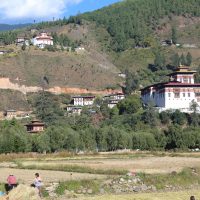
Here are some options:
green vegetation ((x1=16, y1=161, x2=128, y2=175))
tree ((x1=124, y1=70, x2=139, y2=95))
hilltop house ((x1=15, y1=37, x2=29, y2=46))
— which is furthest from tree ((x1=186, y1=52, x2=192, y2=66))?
green vegetation ((x1=16, y1=161, x2=128, y2=175))

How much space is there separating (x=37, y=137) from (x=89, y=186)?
49.0 m

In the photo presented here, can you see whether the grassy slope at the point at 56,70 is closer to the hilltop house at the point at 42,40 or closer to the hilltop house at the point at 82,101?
the hilltop house at the point at 42,40

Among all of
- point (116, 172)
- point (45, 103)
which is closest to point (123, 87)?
point (45, 103)

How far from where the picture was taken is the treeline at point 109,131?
82.8 meters

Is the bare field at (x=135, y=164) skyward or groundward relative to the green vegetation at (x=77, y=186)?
skyward

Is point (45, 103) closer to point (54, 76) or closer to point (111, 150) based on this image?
point (54, 76)

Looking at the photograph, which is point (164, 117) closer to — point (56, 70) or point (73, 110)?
point (73, 110)

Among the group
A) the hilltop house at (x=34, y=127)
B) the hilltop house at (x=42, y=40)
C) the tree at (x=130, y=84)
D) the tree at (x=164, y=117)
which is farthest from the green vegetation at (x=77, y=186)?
the hilltop house at (x=42, y=40)

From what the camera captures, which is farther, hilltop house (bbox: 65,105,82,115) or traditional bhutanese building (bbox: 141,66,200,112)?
hilltop house (bbox: 65,105,82,115)

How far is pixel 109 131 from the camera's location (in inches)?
3578

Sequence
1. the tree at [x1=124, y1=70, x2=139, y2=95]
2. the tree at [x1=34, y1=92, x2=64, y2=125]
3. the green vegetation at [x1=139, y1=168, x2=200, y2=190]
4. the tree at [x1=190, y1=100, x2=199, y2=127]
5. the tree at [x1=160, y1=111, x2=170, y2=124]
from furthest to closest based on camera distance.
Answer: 1. the tree at [x1=124, y1=70, x2=139, y2=95]
2. the tree at [x1=34, y1=92, x2=64, y2=125]
3. the tree at [x1=160, y1=111, x2=170, y2=124]
4. the tree at [x1=190, y1=100, x2=199, y2=127]
5. the green vegetation at [x1=139, y1=168, x2=200, y2=190]

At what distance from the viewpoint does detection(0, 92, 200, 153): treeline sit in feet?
272

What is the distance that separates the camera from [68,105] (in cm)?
14112

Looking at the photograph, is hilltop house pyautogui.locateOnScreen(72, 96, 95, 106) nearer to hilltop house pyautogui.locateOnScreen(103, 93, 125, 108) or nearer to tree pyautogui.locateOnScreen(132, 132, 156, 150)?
hilltop house pyautogui.locateOnScreen(103, 93, 125, 108)
